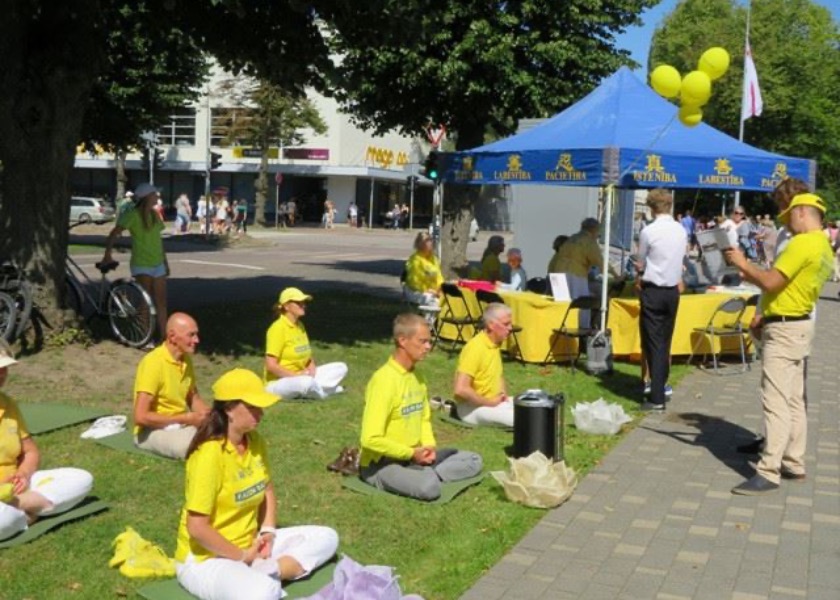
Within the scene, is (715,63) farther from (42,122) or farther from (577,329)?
(42,122)

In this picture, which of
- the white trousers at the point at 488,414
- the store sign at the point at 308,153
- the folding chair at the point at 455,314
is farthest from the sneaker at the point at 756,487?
the store sign at the point at 308,153

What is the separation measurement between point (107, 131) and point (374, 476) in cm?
2078

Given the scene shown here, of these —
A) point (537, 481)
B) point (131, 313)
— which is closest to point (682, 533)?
point (537, 481)

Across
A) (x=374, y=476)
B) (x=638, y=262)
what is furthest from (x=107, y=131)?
(x=374, y=476)

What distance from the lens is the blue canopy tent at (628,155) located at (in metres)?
11.0

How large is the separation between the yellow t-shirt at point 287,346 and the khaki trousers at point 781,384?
409 cm

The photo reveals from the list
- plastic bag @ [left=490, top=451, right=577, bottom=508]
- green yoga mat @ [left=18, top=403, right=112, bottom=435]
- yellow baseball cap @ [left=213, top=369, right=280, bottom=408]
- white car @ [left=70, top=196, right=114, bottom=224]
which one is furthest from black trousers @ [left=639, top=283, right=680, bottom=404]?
white car @ [left=70, top=196, right=114, bottom=224]

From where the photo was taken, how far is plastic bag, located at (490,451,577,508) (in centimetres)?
598

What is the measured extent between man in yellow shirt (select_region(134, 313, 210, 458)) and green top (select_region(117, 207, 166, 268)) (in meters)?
4.69

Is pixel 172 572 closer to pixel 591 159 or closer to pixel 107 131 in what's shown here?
pixel 591 159

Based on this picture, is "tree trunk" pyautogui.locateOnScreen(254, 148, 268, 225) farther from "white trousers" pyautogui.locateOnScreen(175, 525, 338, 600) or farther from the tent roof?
"white trousers" pyautogui.locateOnScreen(175, 525, 338, 600)

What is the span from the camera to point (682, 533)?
5.63m

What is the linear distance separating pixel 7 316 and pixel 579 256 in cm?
661

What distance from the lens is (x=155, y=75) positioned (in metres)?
23.5
